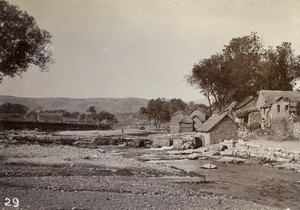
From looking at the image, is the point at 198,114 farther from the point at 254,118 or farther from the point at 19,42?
the point at 19,42

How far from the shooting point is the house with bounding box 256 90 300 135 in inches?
953

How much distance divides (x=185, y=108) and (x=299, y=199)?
6418 cm

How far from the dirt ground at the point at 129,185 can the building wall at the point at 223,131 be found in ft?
22.9

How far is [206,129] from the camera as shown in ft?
76.3

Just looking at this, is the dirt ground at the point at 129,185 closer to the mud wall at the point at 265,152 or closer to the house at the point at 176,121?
the mud wall at the point at 265,152


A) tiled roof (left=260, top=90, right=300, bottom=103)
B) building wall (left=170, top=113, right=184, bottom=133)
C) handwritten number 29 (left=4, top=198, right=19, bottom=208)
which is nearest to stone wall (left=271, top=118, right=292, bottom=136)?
tiled roof (left=260, top=90, right=300, bottom=103)

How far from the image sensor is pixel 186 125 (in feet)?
136

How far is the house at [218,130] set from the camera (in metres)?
22.9

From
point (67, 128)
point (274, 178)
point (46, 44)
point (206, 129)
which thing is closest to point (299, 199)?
point (274, 178)

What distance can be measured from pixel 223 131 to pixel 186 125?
18.3 metres

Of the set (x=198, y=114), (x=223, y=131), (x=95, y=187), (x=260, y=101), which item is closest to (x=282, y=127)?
(x=223, y=131)

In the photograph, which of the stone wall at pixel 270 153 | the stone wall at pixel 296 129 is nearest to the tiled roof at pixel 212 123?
the stone wall at pixel 270 153

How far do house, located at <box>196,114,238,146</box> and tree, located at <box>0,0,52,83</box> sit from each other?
1385 cm

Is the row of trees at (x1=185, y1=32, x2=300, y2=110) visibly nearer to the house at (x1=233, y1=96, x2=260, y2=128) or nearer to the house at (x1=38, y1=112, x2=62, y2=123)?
the house at (x1=233, y1=96, x2=260, y2=128)
